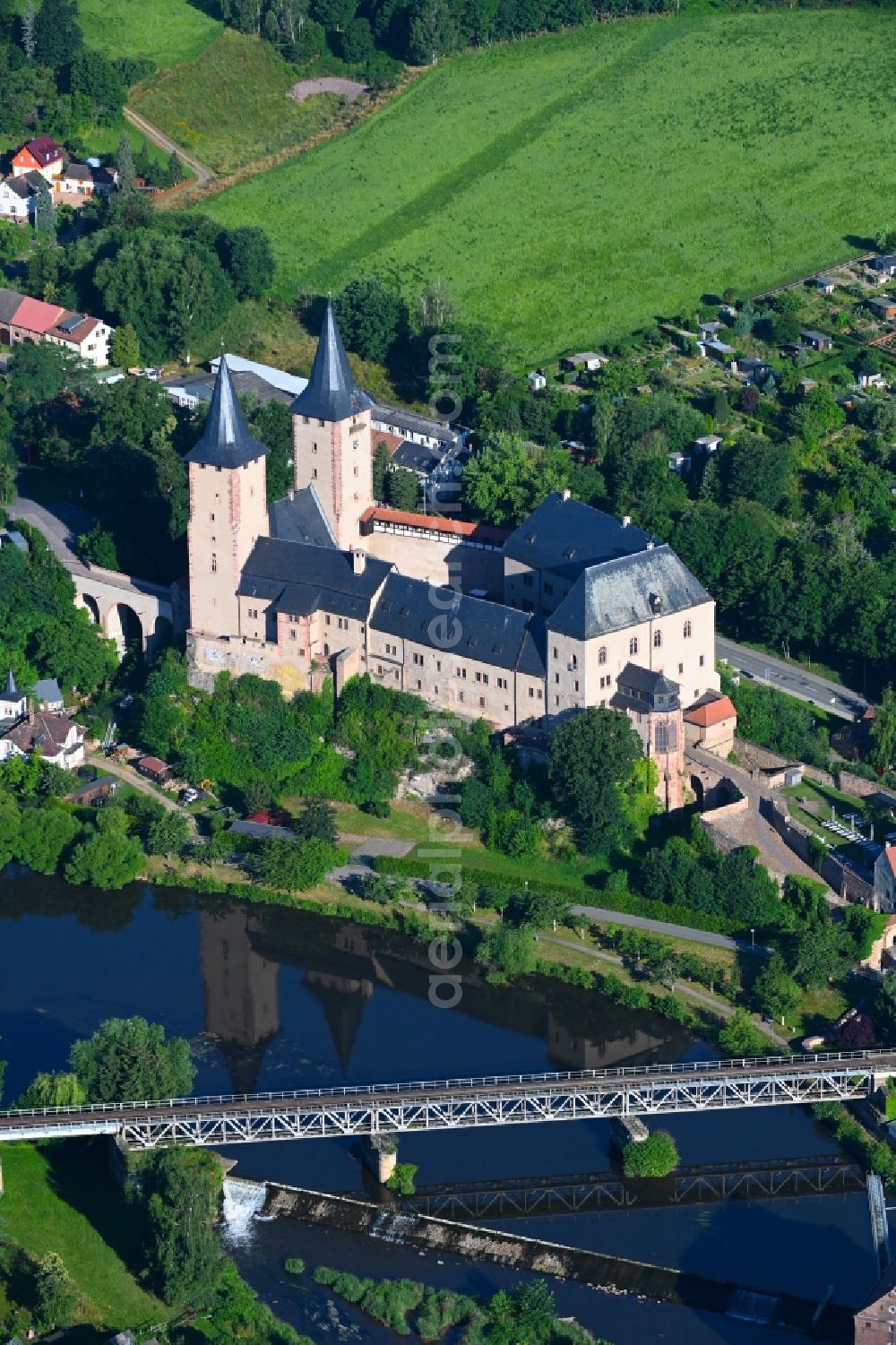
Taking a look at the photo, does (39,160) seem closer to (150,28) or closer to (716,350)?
(150,28)

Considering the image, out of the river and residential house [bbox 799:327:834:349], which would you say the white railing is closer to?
the river

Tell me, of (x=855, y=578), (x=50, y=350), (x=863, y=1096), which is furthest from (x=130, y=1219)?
(x=50, y=350)

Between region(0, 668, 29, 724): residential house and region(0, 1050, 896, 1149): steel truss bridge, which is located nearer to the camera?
region(0, 1050, 896, 1149): steel truss bridge

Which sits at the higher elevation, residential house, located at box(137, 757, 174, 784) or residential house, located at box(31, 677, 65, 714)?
residential house, located at box(31, 677, 65, 714)

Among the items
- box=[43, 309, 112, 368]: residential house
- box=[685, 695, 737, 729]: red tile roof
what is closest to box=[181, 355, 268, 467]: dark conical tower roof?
box=[685, 695, 737, 729]: red tile roof

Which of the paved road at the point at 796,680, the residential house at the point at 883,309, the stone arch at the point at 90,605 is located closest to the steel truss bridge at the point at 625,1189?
the paved road at the point at 796,680

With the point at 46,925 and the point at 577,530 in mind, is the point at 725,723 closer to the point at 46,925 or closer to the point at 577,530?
the point at 577,530

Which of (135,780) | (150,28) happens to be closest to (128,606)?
(135,780)
